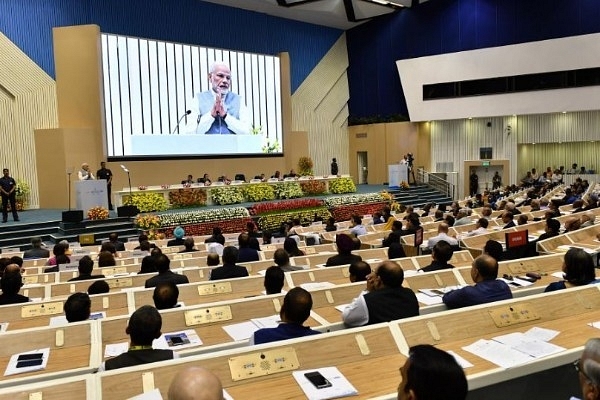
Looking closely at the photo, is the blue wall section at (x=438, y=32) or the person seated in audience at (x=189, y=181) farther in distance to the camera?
the blue wall section at (x=438, y=32)

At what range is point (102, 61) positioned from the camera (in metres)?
17.1

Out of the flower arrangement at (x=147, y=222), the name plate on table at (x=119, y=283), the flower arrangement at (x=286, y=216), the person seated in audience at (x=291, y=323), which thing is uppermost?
the person seated in audience at (x=291, y=323)

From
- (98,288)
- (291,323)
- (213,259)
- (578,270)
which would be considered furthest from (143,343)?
(213,259)

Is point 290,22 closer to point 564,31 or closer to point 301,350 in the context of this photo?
point 564,31

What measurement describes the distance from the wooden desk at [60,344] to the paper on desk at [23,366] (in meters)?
0.03

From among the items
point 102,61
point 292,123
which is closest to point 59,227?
point 102,61

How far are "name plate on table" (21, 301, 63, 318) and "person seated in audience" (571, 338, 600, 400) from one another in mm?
3891

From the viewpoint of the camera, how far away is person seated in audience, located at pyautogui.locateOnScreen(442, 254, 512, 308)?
3.67 m

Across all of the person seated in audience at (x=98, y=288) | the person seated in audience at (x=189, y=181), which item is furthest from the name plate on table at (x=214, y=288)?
the person seated in audience at (x=189, y=181)

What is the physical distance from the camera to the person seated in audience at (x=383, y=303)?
11.4 feet

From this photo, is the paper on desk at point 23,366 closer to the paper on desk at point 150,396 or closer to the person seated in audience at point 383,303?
the paper on desk at point 150,396

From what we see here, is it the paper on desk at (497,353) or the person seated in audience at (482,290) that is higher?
the person seated in audience at (482,290)

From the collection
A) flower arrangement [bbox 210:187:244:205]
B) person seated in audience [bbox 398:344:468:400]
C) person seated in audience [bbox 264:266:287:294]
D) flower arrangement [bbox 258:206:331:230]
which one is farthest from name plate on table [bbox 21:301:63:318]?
flower arrangement [bbox 210:187:244:205]

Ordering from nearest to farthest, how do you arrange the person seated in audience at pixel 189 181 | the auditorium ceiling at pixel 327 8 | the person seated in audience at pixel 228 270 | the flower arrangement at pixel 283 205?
the person seated in audience at pixel 228 270
the flower arrangement at pixel 283 205
the person seated in audience at pixel 189 181
the auditorium ceiling at pixel 327 8
